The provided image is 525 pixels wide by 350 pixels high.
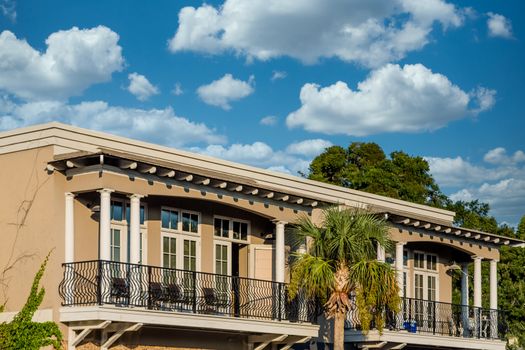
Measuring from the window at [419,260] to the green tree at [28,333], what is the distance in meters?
15.8

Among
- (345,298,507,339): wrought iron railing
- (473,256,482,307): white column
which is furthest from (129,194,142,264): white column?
(473,256,482,307): white column

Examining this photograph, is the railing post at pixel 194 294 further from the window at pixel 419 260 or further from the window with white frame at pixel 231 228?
the window at pixel 419 260

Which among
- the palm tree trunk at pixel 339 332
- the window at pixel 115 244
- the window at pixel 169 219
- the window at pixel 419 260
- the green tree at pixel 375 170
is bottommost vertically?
the palm tree trunk at pixel 339 332

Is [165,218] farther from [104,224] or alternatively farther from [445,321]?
[445,321]

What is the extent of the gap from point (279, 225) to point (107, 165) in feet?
21.8

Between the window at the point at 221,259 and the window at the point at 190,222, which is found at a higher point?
the window at the point at 190,222

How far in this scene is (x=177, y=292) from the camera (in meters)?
28.2

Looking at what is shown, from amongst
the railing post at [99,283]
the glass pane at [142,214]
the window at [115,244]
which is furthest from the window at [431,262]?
the railing post at [99,283]

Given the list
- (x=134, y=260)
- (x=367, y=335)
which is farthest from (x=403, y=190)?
(x=134, y=260)

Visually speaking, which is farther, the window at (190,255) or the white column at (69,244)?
the window at (190,255)

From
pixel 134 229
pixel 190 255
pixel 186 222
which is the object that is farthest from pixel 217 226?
pixel 134 229

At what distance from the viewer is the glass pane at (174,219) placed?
30172 millimetres

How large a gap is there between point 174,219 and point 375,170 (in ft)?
89.0

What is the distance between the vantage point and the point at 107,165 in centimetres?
2642
